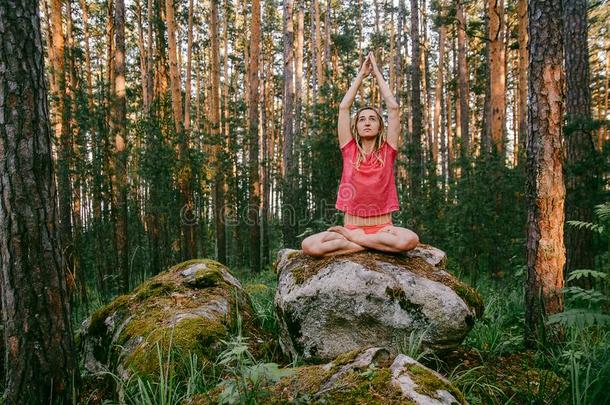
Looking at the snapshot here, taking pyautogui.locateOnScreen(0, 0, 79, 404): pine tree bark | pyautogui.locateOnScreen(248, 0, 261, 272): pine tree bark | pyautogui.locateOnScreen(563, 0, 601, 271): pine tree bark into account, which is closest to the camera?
pyautogui.locateOnScreen(0, 0, 79, 404): pine tree bark

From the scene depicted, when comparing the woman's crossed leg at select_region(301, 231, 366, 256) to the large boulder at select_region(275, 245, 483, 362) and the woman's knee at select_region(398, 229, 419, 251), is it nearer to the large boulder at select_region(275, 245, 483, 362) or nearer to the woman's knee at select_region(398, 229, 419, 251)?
the large boulder at select_region(275, 245, 483, 362)

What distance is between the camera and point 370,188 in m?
4.02

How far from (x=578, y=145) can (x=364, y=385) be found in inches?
227

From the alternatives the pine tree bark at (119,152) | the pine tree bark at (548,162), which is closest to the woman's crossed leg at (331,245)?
the pine tree bark at (548,162)

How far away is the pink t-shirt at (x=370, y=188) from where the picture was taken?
4.02m

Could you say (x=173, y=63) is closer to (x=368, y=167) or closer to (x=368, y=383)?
(x=368, y=167)

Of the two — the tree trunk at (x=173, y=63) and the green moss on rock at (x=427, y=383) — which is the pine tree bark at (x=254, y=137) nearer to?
the tree trunk at (x=173, y=63)

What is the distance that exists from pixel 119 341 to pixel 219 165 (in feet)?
28.6

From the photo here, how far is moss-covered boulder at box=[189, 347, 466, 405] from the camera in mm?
1555

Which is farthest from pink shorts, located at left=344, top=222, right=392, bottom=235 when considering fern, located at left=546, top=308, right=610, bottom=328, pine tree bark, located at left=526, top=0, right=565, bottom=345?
fern, located at left=546, top=308, right=610, bottom=328

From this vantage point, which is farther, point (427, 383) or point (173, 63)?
point (173, 63)

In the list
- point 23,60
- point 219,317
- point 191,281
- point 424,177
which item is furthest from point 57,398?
point 424,177

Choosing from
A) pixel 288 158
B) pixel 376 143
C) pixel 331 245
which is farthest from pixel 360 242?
pixel 288 158

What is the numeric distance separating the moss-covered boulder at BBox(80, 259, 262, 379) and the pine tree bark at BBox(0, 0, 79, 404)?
611 mm
